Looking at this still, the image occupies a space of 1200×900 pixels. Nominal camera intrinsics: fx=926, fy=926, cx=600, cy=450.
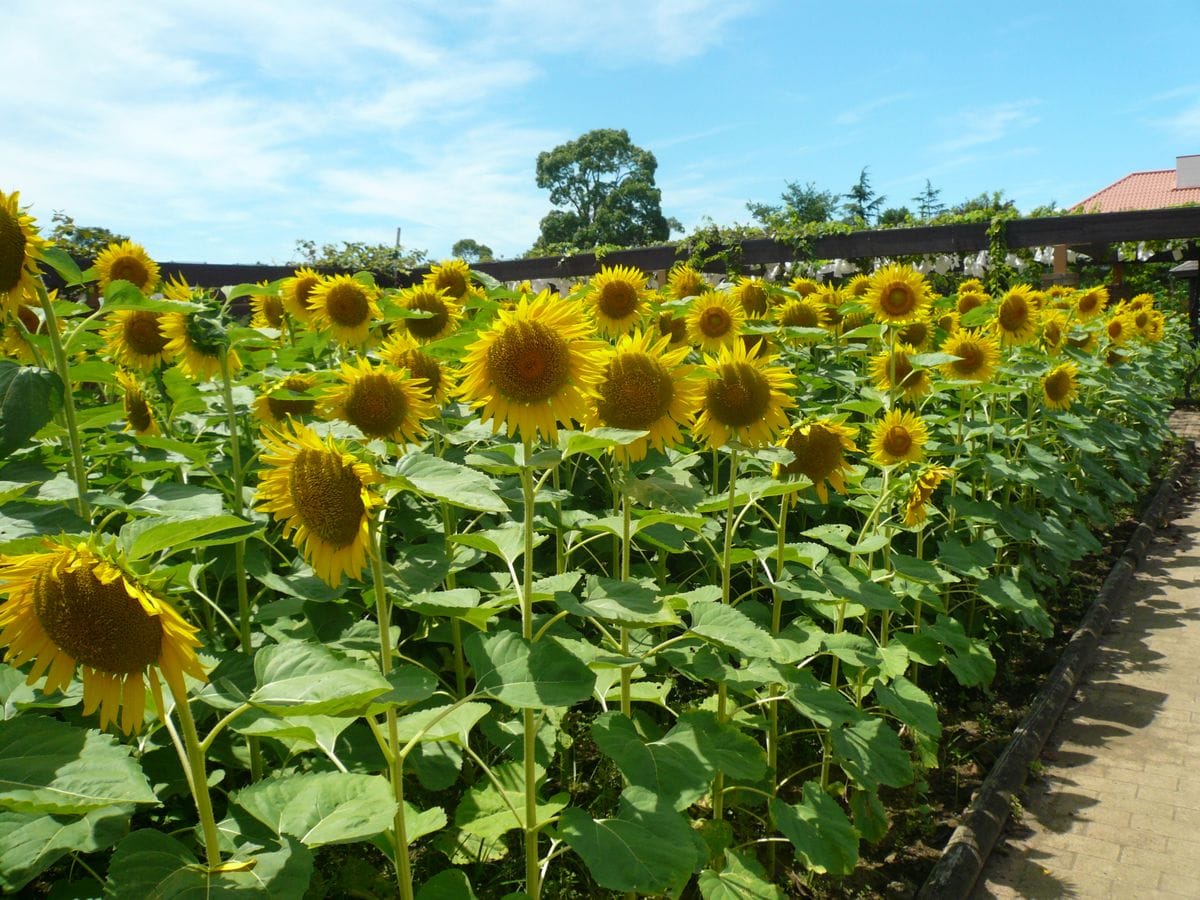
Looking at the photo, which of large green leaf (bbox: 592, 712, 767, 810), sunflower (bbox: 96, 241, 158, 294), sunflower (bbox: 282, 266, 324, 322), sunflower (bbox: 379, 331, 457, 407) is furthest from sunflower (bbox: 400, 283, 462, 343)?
large green leaf (bbox: 592, 712, 767, 810)

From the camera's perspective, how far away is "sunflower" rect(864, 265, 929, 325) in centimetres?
421

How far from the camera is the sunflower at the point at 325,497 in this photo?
5.26ft

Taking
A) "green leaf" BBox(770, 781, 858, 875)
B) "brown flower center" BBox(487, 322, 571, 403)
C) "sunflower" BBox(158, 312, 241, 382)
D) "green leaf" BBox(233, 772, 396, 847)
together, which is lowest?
"green leaf" BBox(770, 781, 858, 875)

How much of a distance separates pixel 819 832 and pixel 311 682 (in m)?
1.59

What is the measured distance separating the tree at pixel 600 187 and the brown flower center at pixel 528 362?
194ft

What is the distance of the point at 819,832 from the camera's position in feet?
7.95

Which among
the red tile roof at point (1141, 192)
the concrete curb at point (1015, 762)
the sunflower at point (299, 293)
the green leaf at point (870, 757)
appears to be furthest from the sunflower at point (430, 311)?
the red tile roof at point (1141, 192)

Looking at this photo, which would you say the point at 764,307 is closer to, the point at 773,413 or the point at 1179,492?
the point at 773,413

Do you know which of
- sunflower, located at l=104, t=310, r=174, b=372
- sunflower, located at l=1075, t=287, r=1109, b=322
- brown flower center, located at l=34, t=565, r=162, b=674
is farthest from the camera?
sunflower, located at l=1075, t=287, r=1109, b=322

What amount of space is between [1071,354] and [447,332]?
3.87 metres

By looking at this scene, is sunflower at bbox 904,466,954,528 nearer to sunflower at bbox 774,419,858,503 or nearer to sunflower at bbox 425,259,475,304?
sunflower at bbox 774,419,858,503

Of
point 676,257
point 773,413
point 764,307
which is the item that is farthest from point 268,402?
point 676,257

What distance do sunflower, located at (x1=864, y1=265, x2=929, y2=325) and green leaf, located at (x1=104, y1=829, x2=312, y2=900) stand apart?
3519 millimetres

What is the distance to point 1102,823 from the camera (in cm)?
329
